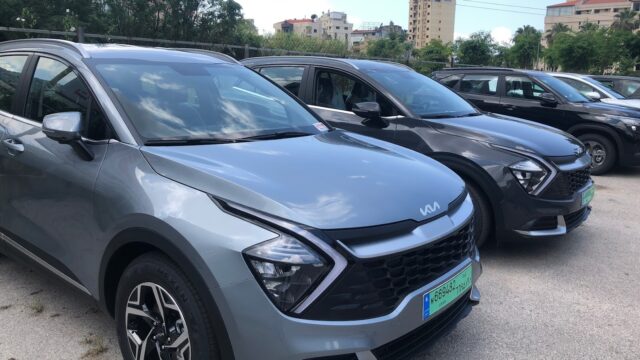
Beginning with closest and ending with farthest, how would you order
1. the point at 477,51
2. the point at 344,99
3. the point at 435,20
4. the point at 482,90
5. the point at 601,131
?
the point at 344,99
the point at 601,131
the point at 482,90
the point at 477,51
the point at 435,20

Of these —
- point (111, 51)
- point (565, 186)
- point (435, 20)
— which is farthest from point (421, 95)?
point (435, 20)

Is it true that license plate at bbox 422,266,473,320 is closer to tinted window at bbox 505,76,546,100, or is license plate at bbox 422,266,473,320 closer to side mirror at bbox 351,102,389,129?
side mirror at bbox 351,102,389,129

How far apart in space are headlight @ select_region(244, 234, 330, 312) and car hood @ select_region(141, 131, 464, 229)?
0.15 m

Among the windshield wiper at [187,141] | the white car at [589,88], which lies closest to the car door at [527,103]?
the white car at [589,88]

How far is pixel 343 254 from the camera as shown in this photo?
6.60 ft

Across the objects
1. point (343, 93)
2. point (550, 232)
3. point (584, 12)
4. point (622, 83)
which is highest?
point (584, 12)

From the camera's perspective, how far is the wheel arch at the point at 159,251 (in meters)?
2.04

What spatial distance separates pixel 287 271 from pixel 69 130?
1448 mm

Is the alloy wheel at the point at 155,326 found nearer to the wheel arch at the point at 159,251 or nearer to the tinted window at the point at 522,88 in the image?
the wheel arch at the point at 159,251

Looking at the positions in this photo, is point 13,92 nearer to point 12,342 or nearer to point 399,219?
point 12,342

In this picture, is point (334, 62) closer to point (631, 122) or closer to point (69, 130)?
point (69, 130)

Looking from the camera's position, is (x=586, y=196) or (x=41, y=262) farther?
(x=586, y=196)

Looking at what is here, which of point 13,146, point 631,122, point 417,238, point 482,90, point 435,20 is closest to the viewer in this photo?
point 417,238

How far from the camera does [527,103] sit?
29.3 ft
